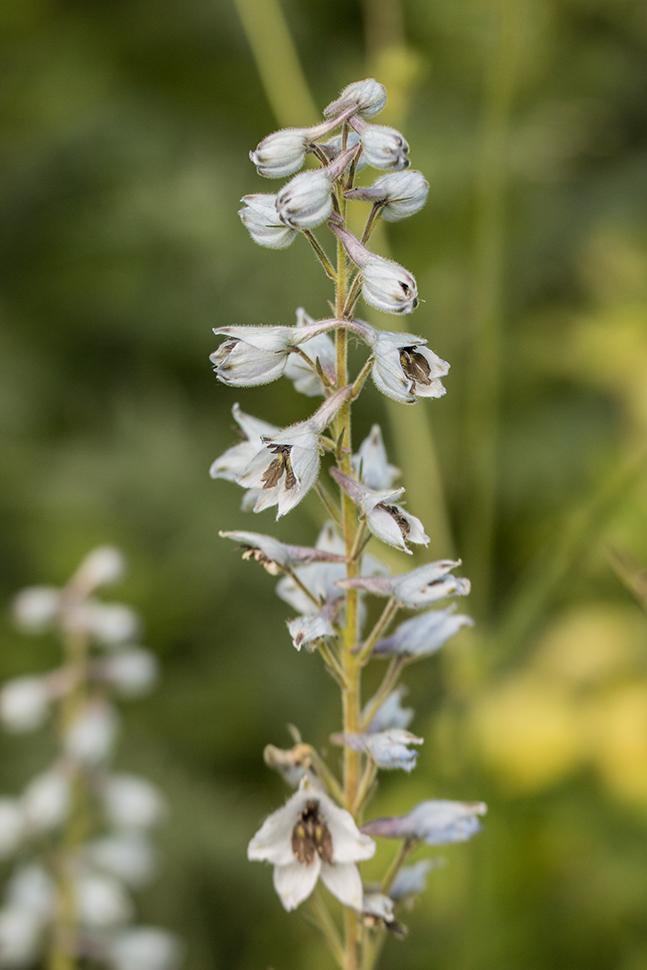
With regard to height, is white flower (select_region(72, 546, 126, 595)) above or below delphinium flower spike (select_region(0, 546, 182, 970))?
above

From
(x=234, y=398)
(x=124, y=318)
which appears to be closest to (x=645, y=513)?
(x=234, y=398)

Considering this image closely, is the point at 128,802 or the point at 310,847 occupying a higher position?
the point at 310,847

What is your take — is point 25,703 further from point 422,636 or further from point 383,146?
point 383,146

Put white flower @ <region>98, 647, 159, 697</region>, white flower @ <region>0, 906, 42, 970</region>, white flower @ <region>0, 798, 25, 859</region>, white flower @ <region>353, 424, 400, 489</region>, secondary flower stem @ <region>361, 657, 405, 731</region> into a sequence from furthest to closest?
white flower @ <region>98, 647, 159, 697</region>, white flower @ <region>0, 798, 25, 859</region>, white flower @ <region>0, 906, 42, 970</region>, white flower @ <region>353, 424, 400, 489</region>, secondary flower stem @ <region>361, 657, 405, 731</region>

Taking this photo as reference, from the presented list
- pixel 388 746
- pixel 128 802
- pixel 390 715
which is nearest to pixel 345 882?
pixel 388 746

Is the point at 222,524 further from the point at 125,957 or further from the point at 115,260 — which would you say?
the point at 125,957

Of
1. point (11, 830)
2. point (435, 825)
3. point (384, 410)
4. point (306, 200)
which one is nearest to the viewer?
point (306, 200)

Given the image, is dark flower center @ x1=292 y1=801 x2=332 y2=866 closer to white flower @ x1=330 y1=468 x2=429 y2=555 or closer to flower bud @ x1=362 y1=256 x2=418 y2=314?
white flower @ x1=330 y1=468 x2=429 y2=555

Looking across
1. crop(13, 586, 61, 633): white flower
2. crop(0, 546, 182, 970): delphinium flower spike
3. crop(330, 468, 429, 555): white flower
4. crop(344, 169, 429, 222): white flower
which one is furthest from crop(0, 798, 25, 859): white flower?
crop(344, 169, 429, 222): white flower
